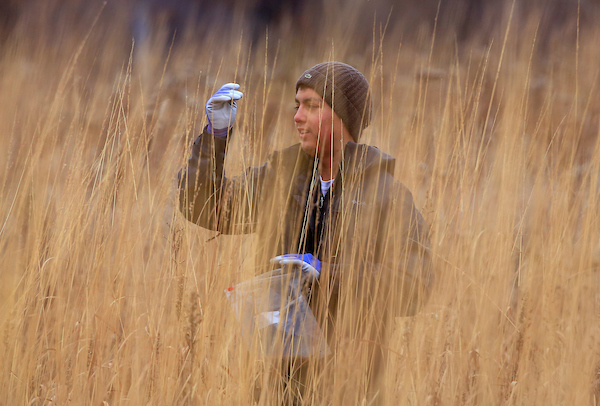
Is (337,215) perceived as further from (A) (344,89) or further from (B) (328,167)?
(A) (344,89)

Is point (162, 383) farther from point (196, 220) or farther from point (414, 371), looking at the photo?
point (414, 371)

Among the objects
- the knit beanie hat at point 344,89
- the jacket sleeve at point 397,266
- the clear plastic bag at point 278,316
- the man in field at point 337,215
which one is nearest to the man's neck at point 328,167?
the man in field at point 337,215

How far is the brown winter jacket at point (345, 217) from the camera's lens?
1173mm

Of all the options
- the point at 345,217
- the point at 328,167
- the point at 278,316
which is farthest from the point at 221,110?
the point at 278,316

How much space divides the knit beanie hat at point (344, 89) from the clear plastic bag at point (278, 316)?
0.56 m

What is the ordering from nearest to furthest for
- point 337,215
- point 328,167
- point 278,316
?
point 278,316 < point 337,215 < point 328,167

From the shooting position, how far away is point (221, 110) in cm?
138

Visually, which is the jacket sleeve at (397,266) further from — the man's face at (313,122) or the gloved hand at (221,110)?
the gloved hand at (221,110)

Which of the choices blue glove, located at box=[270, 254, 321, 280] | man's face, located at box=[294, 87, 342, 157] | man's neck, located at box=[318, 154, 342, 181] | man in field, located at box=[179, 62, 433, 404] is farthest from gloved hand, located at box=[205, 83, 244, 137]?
blue glove, located at box=[270, 254, 321, 280]

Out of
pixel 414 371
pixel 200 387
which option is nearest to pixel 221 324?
pixel 200 387

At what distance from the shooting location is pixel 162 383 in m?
1.11

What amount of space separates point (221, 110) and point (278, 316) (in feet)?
1.99

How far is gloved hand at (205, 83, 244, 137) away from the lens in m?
1.36

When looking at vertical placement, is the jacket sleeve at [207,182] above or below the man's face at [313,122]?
below
